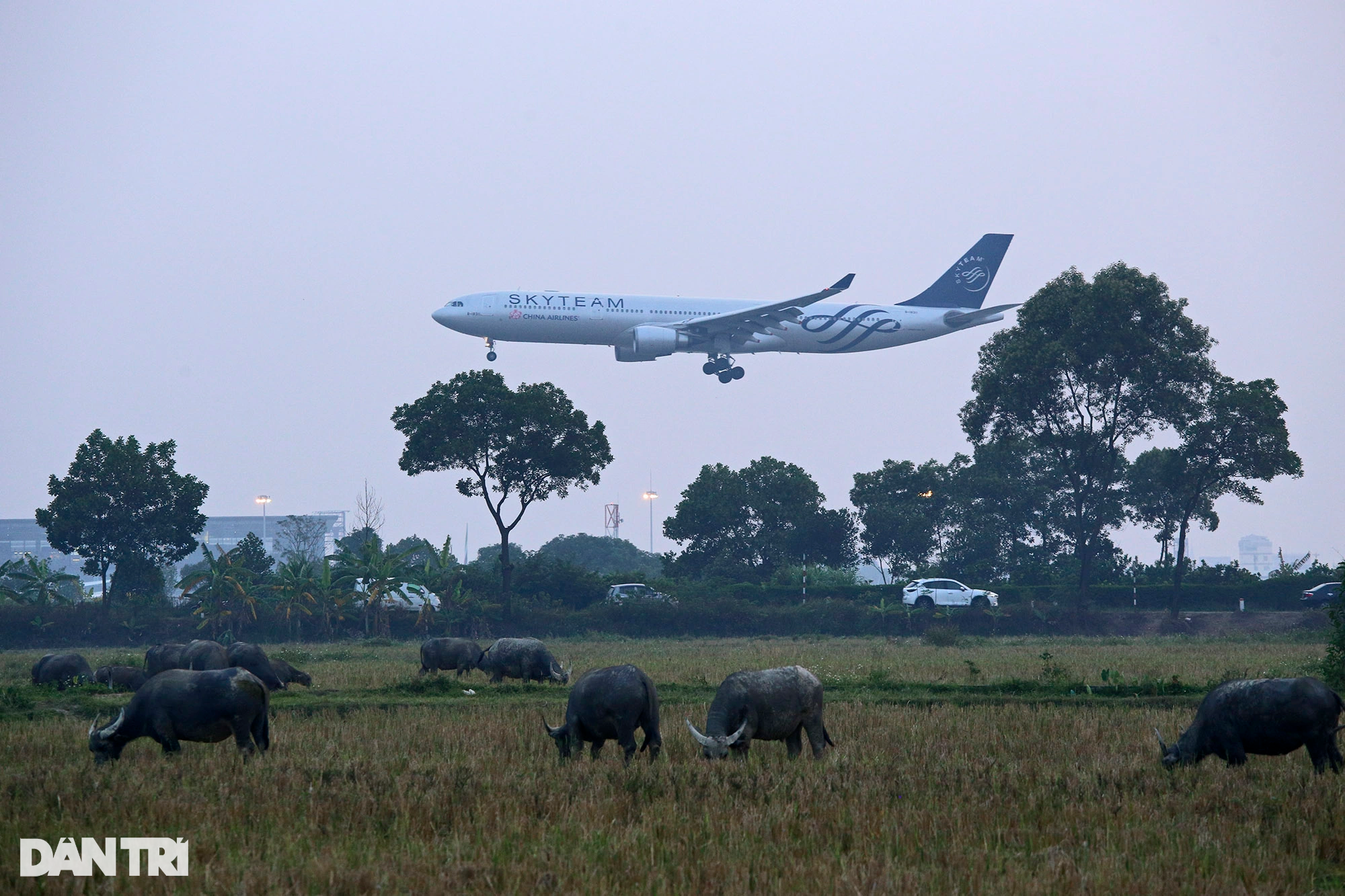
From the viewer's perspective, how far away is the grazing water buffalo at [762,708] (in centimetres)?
1273

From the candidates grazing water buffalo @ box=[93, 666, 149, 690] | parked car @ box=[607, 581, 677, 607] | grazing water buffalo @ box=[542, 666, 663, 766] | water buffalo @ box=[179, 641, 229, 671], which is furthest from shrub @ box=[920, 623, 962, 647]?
grazing water buffalo @ box=[542, 666, 663, 766]

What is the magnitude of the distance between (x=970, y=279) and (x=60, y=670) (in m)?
58.7

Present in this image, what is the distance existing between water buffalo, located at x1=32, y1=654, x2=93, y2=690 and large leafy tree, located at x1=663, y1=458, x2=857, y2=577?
159 feet

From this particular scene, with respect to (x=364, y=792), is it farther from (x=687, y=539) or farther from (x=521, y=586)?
(x=687, y=539)

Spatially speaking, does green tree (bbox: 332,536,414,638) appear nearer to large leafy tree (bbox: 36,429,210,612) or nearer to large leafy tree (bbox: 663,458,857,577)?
large leafy tree (bbox: 36,429,210,612)

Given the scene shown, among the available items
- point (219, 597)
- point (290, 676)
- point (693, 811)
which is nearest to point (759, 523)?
point (219, 597)

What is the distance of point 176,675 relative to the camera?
13219 mm

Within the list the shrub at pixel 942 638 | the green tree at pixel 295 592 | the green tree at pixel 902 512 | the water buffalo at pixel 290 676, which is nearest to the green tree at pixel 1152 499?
the green tree at pixel 902 512

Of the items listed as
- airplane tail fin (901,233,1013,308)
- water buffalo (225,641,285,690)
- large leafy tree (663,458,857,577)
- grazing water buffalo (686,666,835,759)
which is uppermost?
airplane tail fin (901,233,1013,308)

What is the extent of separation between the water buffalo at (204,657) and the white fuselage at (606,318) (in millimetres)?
35673

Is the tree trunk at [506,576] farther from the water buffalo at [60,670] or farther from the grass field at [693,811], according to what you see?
the grass field at [693,811]

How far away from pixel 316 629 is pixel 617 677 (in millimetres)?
38205

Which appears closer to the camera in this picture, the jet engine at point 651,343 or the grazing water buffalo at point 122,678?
the grazing water buffalo at point 122,678

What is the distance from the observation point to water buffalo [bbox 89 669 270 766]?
42.6ft
